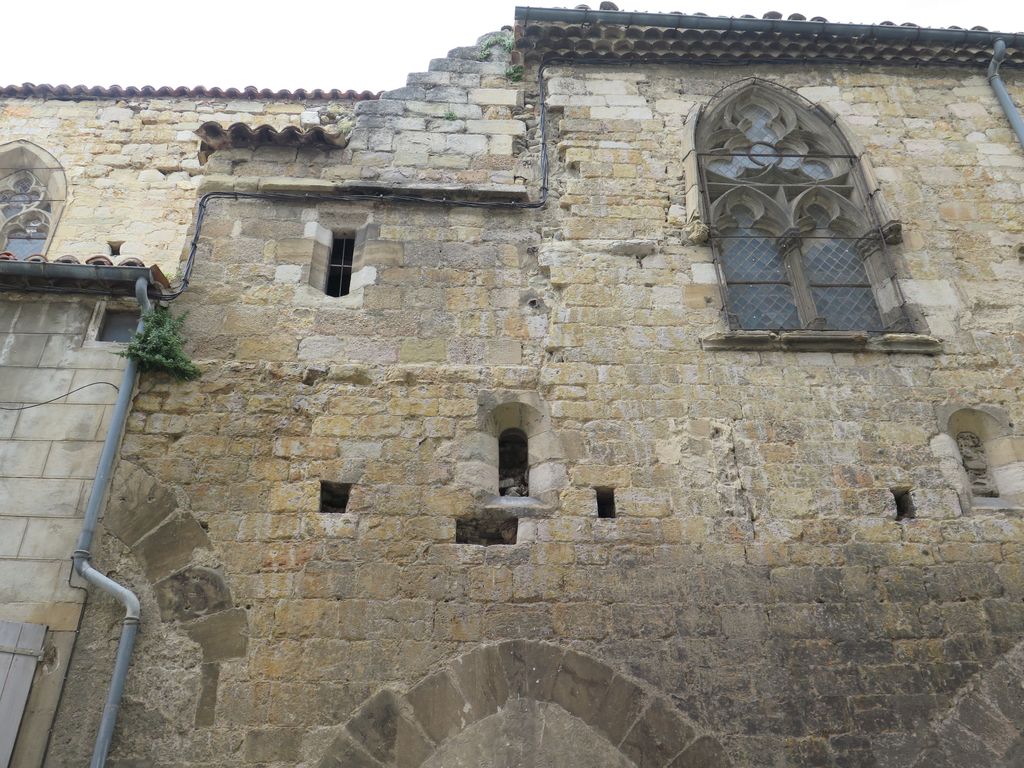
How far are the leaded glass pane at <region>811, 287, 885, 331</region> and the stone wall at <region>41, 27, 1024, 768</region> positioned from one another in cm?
33

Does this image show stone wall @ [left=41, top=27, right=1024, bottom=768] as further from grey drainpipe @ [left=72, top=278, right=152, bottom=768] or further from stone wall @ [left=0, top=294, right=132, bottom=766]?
stone wall @ [left=0, top=294, right=132, bottom=766]

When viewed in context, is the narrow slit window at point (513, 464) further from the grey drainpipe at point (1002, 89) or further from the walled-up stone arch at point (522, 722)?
the grey drainpipe at point (1002, 89)

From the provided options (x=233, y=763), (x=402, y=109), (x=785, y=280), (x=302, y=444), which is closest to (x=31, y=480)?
(x=302, y=444)

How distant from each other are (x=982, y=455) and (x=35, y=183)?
10.2 m

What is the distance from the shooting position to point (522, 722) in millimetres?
3770

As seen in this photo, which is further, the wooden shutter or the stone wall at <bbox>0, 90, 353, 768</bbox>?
the stone wall at <bbox>0, 90, 353, 768</bbox>

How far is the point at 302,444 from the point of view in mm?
4535

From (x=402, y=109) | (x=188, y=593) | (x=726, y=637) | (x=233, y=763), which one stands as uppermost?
(x=402, y=109)

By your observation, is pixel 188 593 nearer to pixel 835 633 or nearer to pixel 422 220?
pixel 422 220

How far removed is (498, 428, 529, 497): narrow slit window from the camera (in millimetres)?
4703

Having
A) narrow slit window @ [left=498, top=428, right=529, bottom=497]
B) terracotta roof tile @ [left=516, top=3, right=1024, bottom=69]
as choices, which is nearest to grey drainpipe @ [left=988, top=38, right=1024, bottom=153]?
terracotta roof tile @ [left=516, top=3, right=1024, bottom=69]

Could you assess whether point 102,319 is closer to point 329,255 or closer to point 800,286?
point 329,255

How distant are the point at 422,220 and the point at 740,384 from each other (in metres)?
2.74

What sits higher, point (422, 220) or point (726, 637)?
point (422, 220)
